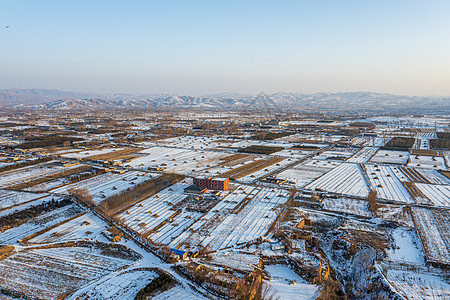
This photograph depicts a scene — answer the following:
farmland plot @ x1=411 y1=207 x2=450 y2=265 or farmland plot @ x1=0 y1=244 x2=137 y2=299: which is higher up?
farmland plot @ x1=411 y1=207 x2=450 y2=265

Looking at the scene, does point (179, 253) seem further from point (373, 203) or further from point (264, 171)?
point (264, 171)

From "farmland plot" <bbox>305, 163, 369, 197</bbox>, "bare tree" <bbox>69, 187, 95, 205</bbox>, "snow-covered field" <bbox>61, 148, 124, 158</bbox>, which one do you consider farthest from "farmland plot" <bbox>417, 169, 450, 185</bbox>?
"snow-covered field" <bbox>61, 148, 124, 158</bbox>

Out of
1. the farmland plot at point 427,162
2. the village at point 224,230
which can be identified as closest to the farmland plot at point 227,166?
the village at point 224,230

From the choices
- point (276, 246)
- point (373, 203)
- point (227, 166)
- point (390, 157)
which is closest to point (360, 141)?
point (390, 157)

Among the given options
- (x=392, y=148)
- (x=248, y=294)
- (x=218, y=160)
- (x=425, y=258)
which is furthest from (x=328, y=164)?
(x=248, y=294)

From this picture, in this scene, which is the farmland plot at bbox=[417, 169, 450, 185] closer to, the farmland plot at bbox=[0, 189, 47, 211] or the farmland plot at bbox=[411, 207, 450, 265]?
the farmland plot at bbox=[411, 207, 450, 265]
